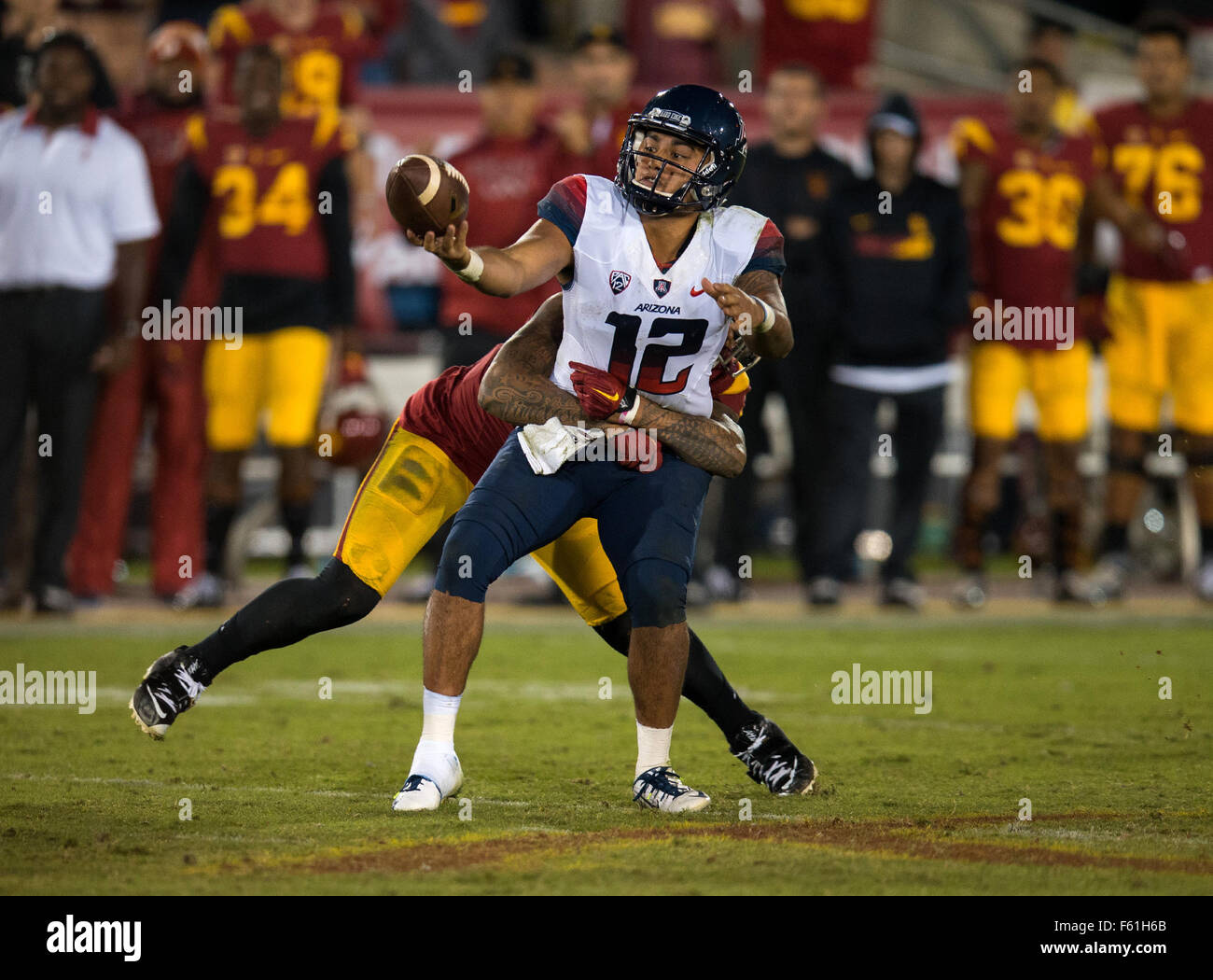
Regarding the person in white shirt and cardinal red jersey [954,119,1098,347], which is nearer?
the person in white shirt

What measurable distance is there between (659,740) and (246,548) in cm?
537

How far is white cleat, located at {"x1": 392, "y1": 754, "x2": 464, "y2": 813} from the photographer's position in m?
4.88

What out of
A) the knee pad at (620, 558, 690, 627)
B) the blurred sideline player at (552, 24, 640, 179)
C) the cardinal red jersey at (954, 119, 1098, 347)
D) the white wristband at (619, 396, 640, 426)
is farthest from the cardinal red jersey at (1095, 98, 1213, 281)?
the knee pad at (620, 558, 690, 627)

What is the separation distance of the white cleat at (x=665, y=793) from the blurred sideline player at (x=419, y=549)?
340 mm

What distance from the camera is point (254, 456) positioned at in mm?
11820

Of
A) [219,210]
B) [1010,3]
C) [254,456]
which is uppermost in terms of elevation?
[1010,3]

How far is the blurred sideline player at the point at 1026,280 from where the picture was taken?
9.75 meters

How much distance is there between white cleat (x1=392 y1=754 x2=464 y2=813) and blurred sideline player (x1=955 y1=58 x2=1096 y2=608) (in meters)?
5.29

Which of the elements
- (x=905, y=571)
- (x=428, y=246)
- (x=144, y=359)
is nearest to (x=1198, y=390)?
(x=905, y=571)

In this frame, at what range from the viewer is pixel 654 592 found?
4898 millimetres

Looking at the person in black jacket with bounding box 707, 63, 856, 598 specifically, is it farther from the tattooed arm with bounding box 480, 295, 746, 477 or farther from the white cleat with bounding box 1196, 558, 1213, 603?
the tattooed arm with bounding box 480, 295, 746, 477

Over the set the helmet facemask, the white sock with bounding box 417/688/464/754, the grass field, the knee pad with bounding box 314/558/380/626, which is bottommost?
the grass field

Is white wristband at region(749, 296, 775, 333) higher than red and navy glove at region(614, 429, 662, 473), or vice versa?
white wristband at region(749, 296, 775, 333)
